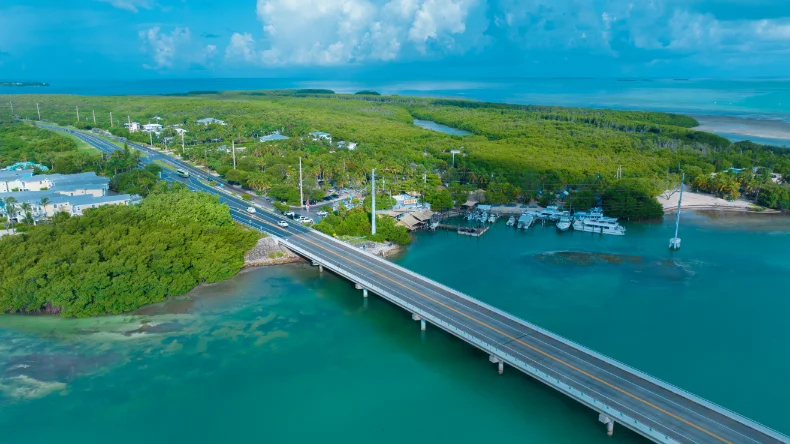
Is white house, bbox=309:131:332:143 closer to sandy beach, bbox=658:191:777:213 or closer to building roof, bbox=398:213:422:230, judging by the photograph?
building roof, bbox=398:213:422:230

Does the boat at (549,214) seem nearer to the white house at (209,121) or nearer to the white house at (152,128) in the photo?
the white house at (209,121)

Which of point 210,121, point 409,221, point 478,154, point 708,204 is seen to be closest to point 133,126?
point 210,121

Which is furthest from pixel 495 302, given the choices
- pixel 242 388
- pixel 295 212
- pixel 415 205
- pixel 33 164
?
pixel 33 164

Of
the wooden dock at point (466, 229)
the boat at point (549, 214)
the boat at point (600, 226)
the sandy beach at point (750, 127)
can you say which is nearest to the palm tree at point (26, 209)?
the wooden dock at point (466, 229)

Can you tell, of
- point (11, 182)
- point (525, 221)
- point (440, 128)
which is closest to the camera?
point (525, 221)

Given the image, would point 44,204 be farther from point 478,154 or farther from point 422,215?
point 478,154

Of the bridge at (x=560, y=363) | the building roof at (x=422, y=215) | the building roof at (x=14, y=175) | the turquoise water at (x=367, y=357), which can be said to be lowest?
the turquoise water at (x=367, y=357)
